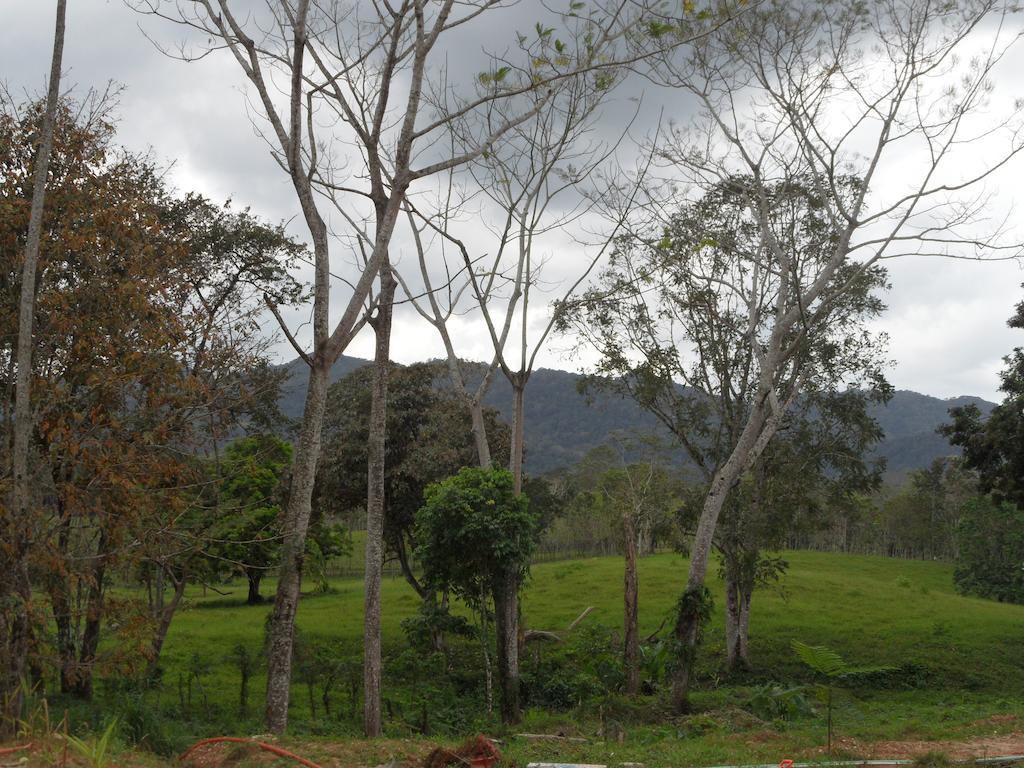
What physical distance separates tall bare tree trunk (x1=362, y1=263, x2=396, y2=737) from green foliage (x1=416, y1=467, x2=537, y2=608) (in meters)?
3.55

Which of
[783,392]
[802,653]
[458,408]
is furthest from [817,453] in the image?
[802,653]

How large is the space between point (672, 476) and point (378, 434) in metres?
35.6

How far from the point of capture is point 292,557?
946cm

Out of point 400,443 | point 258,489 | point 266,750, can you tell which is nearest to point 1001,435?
point 400,443

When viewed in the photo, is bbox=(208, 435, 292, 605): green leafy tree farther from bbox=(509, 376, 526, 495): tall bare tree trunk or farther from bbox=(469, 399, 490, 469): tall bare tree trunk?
bbox=(509, 376, 526, 495): tall bare tree trunk

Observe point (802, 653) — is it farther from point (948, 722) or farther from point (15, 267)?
point (15, 267)

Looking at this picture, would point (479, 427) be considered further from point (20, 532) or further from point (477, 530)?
point (20, 532)

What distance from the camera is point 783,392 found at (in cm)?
2106

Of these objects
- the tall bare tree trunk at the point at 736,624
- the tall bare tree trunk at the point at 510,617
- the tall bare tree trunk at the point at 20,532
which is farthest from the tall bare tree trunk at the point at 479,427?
the tall bare tree trunk at the point at 20,532

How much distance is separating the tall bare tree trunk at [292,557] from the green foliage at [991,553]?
3804cm

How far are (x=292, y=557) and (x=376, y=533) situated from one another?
1.80 meters

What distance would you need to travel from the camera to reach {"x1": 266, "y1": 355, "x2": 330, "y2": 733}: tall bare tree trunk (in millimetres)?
9516

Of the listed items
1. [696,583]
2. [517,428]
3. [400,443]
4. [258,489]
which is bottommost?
[696,583]

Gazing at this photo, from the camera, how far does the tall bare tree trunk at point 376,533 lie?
35.8ft
